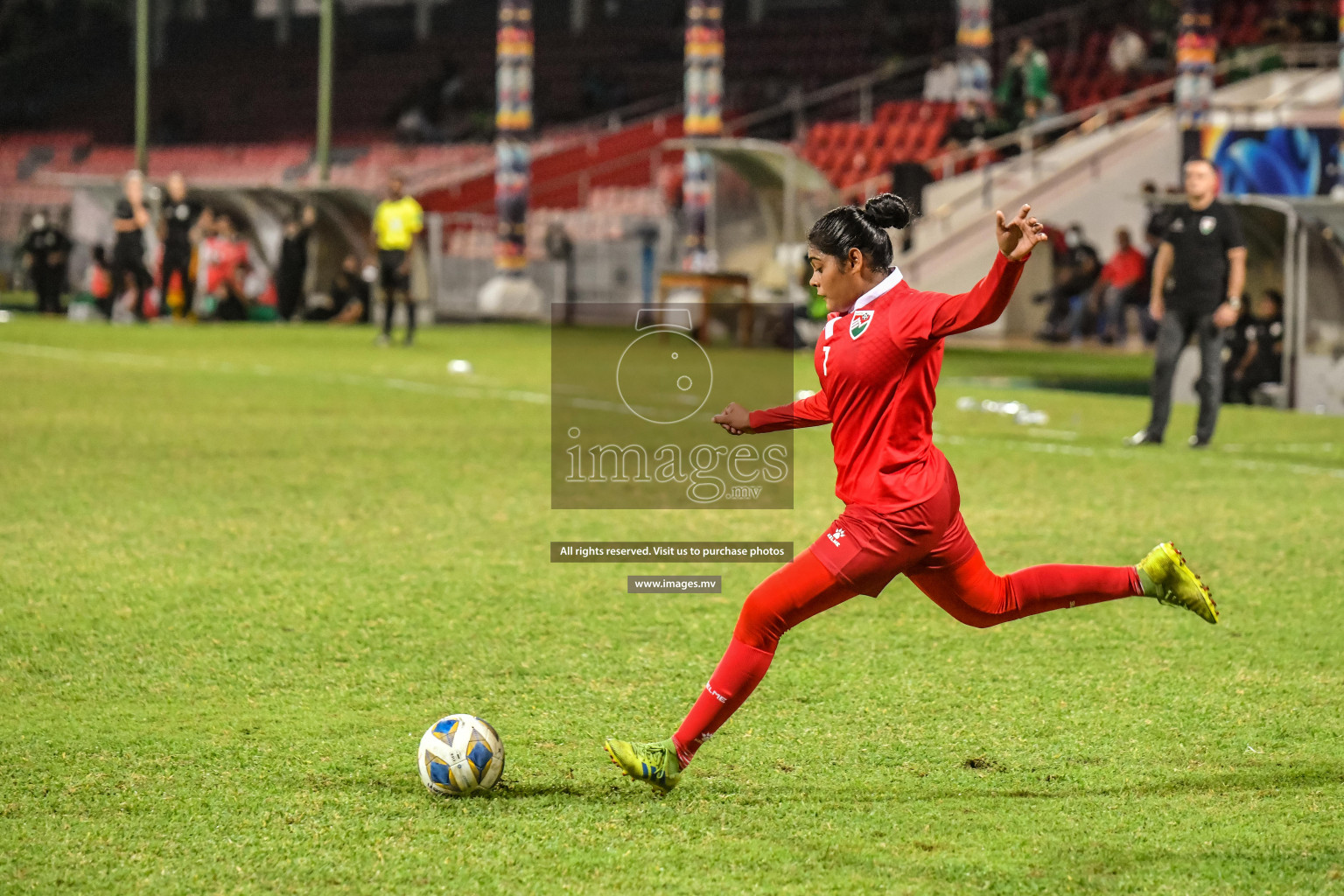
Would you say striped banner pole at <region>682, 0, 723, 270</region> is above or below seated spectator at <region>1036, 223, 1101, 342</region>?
above

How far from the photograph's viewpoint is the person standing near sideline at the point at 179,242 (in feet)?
82.8

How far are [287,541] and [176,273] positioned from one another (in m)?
19.1

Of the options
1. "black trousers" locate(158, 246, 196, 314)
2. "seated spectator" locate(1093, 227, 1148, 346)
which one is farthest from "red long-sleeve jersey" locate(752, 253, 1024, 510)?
"black trousers" locate(158, 246, 196, 314)

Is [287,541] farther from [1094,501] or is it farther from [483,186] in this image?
[483,186]

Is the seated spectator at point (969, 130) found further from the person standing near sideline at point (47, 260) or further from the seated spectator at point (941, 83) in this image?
the person standing near sideline at point (47, 260)

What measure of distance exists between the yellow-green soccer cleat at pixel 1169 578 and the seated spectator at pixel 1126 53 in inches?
1065

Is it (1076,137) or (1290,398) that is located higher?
(1076,137)

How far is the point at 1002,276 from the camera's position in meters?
4.27

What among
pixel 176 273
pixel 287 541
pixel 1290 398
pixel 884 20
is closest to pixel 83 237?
pixel 176 273

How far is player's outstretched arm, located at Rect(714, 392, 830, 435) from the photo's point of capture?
15.9ft

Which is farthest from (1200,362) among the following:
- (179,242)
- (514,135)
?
(514,135)

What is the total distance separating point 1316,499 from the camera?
1033cm

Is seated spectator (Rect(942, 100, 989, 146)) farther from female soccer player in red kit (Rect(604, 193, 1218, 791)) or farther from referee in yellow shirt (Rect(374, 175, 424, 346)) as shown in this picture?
female soccer player in red kit (Rect(604, 193, 1218, 791))

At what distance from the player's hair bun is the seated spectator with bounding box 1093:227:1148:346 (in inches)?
809
